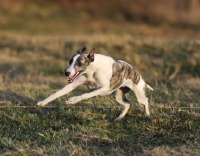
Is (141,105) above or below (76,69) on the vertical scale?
below

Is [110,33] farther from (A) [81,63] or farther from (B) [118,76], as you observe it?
(A) [81,63]

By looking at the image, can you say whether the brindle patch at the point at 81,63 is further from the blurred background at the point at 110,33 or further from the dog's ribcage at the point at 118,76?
the blurred background at the point at 110,33

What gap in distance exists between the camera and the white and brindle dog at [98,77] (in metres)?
7.54

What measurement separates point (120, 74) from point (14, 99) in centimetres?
227

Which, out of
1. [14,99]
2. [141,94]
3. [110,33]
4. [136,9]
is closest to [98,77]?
[141,94]

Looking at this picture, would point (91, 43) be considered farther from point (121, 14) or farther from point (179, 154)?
point (121, 14)

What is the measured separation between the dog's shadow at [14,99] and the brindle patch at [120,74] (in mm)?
1805

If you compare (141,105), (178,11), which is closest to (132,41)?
(141,105)

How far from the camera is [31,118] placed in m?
8.07

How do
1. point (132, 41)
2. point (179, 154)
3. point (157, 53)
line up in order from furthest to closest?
point (132, 41) < point (157, 53) < point (179, 154)

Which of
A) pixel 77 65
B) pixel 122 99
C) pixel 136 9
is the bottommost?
pixel 122 99

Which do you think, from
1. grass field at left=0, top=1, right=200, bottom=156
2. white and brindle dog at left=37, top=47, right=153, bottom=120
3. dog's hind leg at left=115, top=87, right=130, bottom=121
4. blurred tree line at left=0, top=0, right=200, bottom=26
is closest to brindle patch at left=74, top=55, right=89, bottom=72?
white and brindle dog at left=37, top=47, right=153, bottom=120

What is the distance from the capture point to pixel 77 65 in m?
7.50

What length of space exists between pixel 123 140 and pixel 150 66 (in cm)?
799
